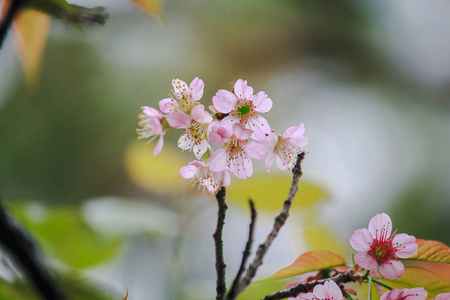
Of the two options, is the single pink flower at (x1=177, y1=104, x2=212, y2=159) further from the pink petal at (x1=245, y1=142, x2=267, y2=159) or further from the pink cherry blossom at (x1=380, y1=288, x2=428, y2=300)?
the pink cherry blossom at (x1=380, y1=288, x2=428, y2=300)

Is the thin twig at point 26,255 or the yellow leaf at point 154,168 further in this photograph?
the yellow leaf at point 154,168

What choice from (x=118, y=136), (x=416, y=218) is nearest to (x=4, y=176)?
(x=118, y=136)

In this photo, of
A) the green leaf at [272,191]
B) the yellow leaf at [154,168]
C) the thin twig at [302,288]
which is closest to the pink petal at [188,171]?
the thin twig at [302,288]

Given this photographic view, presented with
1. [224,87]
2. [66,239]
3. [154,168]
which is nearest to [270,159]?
[66,239]

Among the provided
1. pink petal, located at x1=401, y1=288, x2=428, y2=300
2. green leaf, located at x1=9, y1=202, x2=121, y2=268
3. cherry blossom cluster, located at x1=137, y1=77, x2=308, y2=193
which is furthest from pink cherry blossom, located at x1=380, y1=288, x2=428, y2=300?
green leaf, located at x1=9, y1=202, x2=121, y2=268

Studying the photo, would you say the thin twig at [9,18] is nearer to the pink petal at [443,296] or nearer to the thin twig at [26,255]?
the thin twig at [26,255]

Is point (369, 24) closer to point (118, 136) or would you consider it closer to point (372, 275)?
point (118, 136)

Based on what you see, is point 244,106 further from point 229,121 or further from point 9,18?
point 9,18
